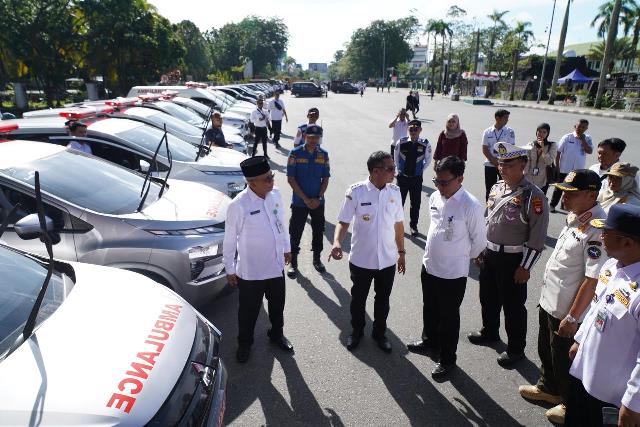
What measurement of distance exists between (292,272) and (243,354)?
171 centimetres

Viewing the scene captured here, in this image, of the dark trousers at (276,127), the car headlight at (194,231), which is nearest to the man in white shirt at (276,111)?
the dark trousers at (276,127)

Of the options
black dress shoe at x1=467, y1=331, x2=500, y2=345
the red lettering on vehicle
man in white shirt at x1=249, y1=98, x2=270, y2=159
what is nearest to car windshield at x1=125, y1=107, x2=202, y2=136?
man in white shirt at x1=249, y1=98, x2=270, y2=159

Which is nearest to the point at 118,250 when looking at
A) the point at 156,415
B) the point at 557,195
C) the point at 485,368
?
the point at 156,415

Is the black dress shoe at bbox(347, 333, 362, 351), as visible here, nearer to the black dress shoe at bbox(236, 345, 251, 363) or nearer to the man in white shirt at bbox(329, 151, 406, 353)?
the man in white shirt at bbox(329, 151, 406, 353)

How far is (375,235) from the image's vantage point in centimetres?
355

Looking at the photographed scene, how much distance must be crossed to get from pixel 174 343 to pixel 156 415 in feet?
1.49

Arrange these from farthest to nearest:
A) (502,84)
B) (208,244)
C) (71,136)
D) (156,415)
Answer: (502,84) → (71,136) → (208,244) → (156,415)

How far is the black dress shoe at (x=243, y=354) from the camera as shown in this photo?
3.56m

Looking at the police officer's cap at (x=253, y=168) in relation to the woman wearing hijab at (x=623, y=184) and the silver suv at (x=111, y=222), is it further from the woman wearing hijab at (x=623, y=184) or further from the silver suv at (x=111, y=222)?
the woman wearing hijab at (x=623, y=184)

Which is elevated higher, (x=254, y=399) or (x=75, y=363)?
(x=75, y=363)

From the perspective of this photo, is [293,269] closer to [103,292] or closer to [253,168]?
[253,168]

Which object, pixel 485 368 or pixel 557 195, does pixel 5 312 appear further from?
pixel 557 195

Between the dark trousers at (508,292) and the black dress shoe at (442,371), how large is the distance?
0.60m

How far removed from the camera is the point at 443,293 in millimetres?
3412
